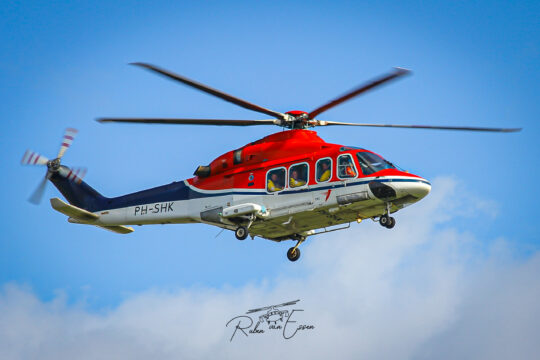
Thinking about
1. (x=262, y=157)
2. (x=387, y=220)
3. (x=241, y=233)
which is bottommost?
(x=241, y=233)

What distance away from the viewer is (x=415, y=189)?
80.8 feet

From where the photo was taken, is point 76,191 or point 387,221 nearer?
point 387,221

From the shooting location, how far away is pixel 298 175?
25.9 m

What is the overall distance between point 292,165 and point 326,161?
1213mm

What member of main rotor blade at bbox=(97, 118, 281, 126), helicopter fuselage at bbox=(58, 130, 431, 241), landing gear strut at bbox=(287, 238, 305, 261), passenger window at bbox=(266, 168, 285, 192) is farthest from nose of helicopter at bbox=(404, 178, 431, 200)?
main rotor blade at bbox=(97, 118, 281, 126)

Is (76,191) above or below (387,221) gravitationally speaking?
above

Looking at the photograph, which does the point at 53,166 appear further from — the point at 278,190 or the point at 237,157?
the point at 278,190

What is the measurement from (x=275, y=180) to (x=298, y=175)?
85 cm

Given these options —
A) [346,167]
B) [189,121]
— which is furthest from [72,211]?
[346,167]

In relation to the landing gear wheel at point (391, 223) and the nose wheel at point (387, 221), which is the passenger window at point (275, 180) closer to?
the nose wheel at point (387, 221)

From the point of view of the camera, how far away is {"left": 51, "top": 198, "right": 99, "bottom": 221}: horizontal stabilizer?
2800 centimetres

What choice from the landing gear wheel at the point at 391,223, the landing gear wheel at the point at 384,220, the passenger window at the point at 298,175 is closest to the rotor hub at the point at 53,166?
the passenger window at the point at 298,175

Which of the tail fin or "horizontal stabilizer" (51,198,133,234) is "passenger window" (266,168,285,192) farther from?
the tail fin

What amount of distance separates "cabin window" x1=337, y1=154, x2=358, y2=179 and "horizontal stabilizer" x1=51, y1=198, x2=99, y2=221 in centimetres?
979
